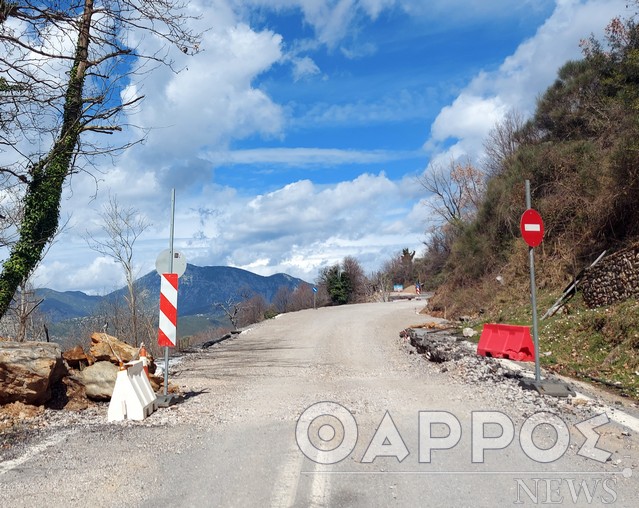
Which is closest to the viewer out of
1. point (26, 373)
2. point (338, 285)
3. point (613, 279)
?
point (26, 373)

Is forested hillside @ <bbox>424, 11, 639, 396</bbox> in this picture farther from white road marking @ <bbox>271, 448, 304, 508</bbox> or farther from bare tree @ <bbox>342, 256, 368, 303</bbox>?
bare tree @ <bbox>342, 256, 368, 303</bbox>

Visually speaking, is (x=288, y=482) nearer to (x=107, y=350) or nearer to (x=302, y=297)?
(x=107, y=350)

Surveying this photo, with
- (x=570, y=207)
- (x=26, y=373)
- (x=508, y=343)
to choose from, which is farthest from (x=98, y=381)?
(x=570, y=207)

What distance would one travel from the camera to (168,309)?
9094 millimetres

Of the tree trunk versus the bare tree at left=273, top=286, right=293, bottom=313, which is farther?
the bare tree at left=273, top=286, right=293, bottom=313

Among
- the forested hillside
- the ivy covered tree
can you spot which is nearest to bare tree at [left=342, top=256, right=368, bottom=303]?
the ivy covered tree

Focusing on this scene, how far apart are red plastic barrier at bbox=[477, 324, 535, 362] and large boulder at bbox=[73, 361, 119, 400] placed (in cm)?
812

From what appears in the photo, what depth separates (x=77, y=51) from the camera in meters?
12.6

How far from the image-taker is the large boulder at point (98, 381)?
8.62 metres

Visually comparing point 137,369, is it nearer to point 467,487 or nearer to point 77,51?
point 467,487

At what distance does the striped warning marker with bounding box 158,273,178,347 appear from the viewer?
29.7 feet

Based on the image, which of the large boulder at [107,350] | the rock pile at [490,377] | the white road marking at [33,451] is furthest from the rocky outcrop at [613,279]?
the white road marking at [33,451]

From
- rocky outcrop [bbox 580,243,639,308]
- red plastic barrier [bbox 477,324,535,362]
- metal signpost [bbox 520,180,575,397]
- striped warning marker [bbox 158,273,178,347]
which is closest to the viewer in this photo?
metal signpost [bbox 520,180,575,397]

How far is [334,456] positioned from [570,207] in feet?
63.4
